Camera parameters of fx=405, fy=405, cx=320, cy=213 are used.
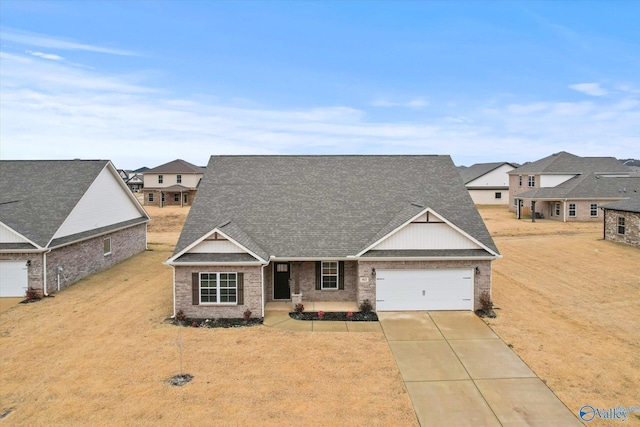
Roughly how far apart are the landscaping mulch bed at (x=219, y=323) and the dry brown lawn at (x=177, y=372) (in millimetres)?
457

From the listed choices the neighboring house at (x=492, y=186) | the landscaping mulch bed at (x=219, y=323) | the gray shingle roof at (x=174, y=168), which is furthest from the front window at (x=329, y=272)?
the neighboring house at (x=492, y=186)

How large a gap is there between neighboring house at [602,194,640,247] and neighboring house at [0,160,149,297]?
3694cm

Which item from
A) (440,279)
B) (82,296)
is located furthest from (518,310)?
(82,296)

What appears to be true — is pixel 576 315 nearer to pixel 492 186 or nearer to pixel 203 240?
pixel 203 240

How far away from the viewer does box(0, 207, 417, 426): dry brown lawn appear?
9.94 m

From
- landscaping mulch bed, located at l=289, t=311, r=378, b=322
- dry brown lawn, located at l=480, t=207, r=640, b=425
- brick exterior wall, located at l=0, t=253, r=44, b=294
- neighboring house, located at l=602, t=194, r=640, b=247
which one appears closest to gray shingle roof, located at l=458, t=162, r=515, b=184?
neighboring house, located at l=602, t=194, r=640, b=247

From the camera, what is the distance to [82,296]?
2000 centimetres

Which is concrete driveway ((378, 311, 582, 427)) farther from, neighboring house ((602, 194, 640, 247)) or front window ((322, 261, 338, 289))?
neighboring house ((602, 194, 640, 247))

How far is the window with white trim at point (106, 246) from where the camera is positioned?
1012 inches

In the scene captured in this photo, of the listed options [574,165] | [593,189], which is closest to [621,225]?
[593,189]

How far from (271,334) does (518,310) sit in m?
10.6

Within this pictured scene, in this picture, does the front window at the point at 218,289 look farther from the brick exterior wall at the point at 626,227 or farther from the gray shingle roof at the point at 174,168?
the gray shingle roof at the point at 174,168

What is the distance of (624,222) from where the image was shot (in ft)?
103

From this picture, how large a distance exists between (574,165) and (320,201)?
46152 millimetres
